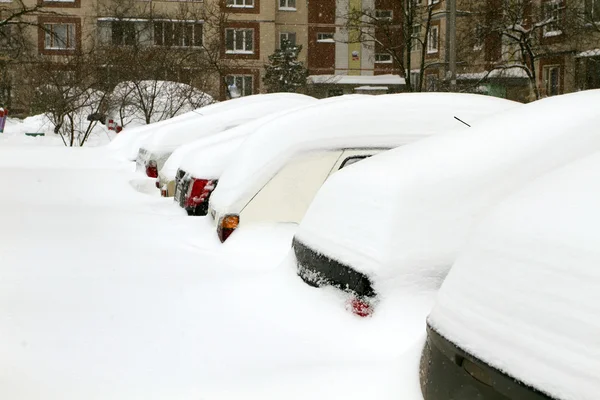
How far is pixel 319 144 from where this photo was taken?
620 centimetres

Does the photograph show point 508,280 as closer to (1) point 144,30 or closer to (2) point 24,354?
(2) point 24,354

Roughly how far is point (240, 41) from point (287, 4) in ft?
16.1

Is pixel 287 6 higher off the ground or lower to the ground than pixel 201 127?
higher

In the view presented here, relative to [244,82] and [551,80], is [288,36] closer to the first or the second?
[244,82]

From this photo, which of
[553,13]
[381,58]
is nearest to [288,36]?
[381,58]

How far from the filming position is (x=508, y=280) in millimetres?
2520

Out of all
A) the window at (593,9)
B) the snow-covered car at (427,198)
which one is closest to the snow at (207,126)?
the snow-covered car at (427,198)

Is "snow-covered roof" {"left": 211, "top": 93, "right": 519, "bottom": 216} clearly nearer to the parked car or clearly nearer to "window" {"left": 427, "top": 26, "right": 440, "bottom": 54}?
the parked car

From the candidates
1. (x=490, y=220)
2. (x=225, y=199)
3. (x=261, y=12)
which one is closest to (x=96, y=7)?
(x=261, y=12)

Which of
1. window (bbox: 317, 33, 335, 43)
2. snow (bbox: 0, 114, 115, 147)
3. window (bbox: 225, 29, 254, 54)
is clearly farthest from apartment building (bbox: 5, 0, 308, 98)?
snow (bbox: 0, 114, 115, 147)

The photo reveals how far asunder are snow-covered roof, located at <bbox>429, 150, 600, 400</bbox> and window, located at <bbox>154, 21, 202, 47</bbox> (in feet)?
142

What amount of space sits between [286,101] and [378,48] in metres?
44.2

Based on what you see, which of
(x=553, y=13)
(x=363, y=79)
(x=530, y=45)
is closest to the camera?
(x=530, y=45)

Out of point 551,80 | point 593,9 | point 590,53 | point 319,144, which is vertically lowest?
point 319,144
